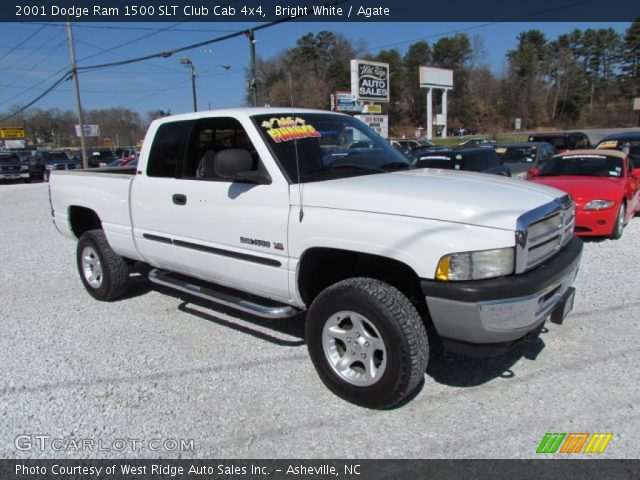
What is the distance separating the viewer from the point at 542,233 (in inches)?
121

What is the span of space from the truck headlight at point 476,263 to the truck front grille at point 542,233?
0.09 meters

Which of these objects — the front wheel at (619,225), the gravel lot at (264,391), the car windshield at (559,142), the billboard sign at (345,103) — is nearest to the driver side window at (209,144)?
the gravel lot at (264,391)

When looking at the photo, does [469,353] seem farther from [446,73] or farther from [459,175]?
[446,73]

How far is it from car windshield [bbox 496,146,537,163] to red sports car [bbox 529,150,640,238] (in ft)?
12.9

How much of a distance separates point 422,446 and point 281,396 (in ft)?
3.45

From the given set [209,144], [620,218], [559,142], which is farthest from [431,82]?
[209,144]

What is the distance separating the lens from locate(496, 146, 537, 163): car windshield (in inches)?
540

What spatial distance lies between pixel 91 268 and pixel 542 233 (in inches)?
191

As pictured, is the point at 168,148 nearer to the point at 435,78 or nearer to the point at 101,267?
the point at 101,267

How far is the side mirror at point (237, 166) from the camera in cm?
353

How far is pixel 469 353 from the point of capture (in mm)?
2912

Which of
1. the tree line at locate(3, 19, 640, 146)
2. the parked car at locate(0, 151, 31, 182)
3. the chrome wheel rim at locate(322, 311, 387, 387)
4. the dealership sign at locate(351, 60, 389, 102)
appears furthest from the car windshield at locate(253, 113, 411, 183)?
the tree line at locate(3, 19, 640, 146)

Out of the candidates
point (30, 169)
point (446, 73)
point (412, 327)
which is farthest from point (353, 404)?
point (446, 73)

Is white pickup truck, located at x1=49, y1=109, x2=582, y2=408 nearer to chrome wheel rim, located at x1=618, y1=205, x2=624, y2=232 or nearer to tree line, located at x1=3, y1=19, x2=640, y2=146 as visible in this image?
chrome wheel rim, located at x1=618, y1=205, x2=624, y2=232
